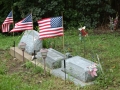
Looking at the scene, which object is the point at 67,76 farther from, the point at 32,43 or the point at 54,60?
the point at 32,43

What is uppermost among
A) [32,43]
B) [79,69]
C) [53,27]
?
[53,27]

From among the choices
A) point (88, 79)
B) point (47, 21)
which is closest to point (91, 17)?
point (47, 21)

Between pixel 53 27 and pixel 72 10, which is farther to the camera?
pixel 72 10

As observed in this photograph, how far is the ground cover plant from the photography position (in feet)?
18.6

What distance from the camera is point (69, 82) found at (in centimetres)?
592

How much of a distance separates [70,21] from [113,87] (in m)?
8.00

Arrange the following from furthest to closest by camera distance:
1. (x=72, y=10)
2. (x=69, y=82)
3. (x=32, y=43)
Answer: (x=72, y=10), (x=32, y=43), (x=69, y=82)

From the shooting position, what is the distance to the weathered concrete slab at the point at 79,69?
5.86 m

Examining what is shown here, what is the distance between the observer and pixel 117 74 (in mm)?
6117

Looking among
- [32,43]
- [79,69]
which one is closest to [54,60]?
[79,69]

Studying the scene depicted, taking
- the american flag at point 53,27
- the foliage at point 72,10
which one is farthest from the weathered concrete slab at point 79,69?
the foliage at point 72,10

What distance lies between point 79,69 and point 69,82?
0.32 m

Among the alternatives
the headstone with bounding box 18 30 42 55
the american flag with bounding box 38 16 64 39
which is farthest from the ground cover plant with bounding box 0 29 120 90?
the american flag with bounding box 38 16 64 39

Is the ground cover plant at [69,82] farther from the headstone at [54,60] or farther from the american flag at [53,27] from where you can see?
the american flag at [53,27]
